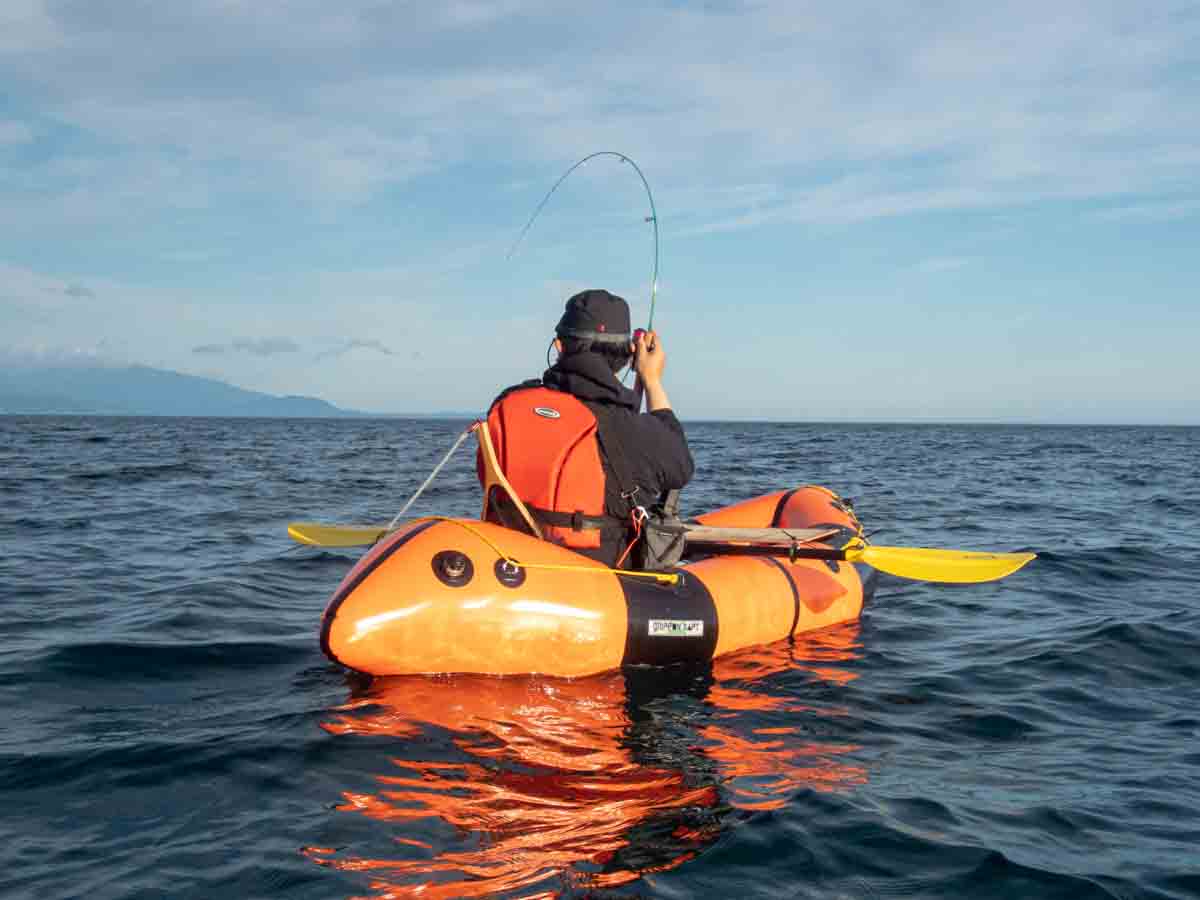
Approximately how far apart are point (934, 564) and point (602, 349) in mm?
2986

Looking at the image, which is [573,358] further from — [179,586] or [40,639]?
[179,586]

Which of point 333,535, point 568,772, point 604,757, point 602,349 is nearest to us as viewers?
point 568,772

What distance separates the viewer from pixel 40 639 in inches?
247

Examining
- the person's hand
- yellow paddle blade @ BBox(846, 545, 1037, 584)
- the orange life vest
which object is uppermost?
the person's hand

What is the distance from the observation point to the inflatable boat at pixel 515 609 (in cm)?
538

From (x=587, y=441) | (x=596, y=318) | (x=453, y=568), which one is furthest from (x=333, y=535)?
(x=596, y=318)

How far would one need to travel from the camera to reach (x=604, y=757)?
4477mm

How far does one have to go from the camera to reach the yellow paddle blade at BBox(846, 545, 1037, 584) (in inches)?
271

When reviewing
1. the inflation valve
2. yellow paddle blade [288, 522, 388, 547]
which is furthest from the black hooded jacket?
yellow paddle blade [288, 522, 388, 547]

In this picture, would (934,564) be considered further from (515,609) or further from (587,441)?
(515,609)

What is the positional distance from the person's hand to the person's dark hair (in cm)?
23

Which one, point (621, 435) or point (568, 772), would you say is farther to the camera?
point (621, 435)

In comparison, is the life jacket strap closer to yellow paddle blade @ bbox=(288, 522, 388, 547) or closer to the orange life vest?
the orange life vest

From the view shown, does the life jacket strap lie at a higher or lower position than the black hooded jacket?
lower
